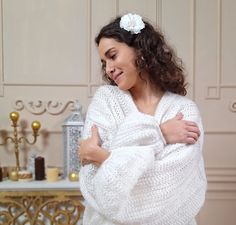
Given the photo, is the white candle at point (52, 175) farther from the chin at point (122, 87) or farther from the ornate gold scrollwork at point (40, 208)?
the chin at point (122, 87)

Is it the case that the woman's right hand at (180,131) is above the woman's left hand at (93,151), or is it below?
above

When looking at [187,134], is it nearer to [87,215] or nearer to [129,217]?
[129,217]

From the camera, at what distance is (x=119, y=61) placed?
3.76 feet

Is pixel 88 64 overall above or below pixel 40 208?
above

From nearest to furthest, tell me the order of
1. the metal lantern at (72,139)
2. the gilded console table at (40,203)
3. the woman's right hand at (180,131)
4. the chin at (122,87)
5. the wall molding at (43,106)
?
the woman's right hand at (180,131)
the chin at (122,87)
the gilded console table at (40,203)
the metal lantern at (72,139)
the wall molding at (43,106)

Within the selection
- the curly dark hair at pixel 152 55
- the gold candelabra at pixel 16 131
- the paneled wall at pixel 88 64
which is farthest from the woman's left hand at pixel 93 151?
the paneled wall at pixel 88 64

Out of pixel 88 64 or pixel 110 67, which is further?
pixel 88 64

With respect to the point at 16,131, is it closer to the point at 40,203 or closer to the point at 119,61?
→ the point at 40,203

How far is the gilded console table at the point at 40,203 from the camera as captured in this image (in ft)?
5.88

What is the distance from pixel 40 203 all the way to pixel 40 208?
0.03 meters

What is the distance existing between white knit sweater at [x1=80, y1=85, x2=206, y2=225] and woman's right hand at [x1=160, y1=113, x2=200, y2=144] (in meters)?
0.02

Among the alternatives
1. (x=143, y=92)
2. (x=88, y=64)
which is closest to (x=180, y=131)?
(x=143, y=92)

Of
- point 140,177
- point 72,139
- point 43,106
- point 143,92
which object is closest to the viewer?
point 140,177

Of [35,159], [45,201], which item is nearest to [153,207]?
[45,201]
